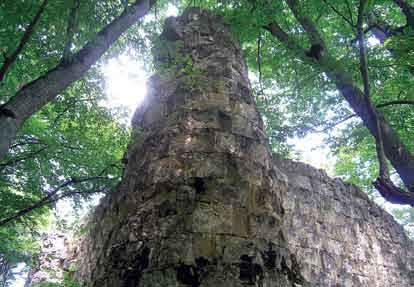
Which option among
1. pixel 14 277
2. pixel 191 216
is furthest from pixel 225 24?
pixel 14 277

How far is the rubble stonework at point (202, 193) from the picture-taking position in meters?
2.58

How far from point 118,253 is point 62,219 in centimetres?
336

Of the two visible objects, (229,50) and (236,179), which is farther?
(229,50)

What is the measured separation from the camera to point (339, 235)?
5656mm

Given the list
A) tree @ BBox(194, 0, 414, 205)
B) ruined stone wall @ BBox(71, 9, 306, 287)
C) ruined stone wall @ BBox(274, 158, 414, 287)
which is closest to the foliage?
tree @ BBox(194, 0, 414, 205)

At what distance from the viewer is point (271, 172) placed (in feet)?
11.1

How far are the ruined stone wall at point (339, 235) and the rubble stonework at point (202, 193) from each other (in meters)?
0.04

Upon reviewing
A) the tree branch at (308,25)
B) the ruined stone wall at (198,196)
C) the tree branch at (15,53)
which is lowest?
the ruined stone wall at (198,196)

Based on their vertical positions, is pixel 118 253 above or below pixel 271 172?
below

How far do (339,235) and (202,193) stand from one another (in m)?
3.59

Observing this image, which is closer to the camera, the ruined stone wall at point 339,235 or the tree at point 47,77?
the tree at point 47,77

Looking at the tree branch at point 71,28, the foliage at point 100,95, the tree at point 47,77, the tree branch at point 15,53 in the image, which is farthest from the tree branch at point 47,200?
the tree branch at point 15,53

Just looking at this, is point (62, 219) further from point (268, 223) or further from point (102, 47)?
point (268, 223)

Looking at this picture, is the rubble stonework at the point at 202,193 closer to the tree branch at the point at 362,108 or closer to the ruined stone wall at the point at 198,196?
the ruined stone wall at the point at 198,196
